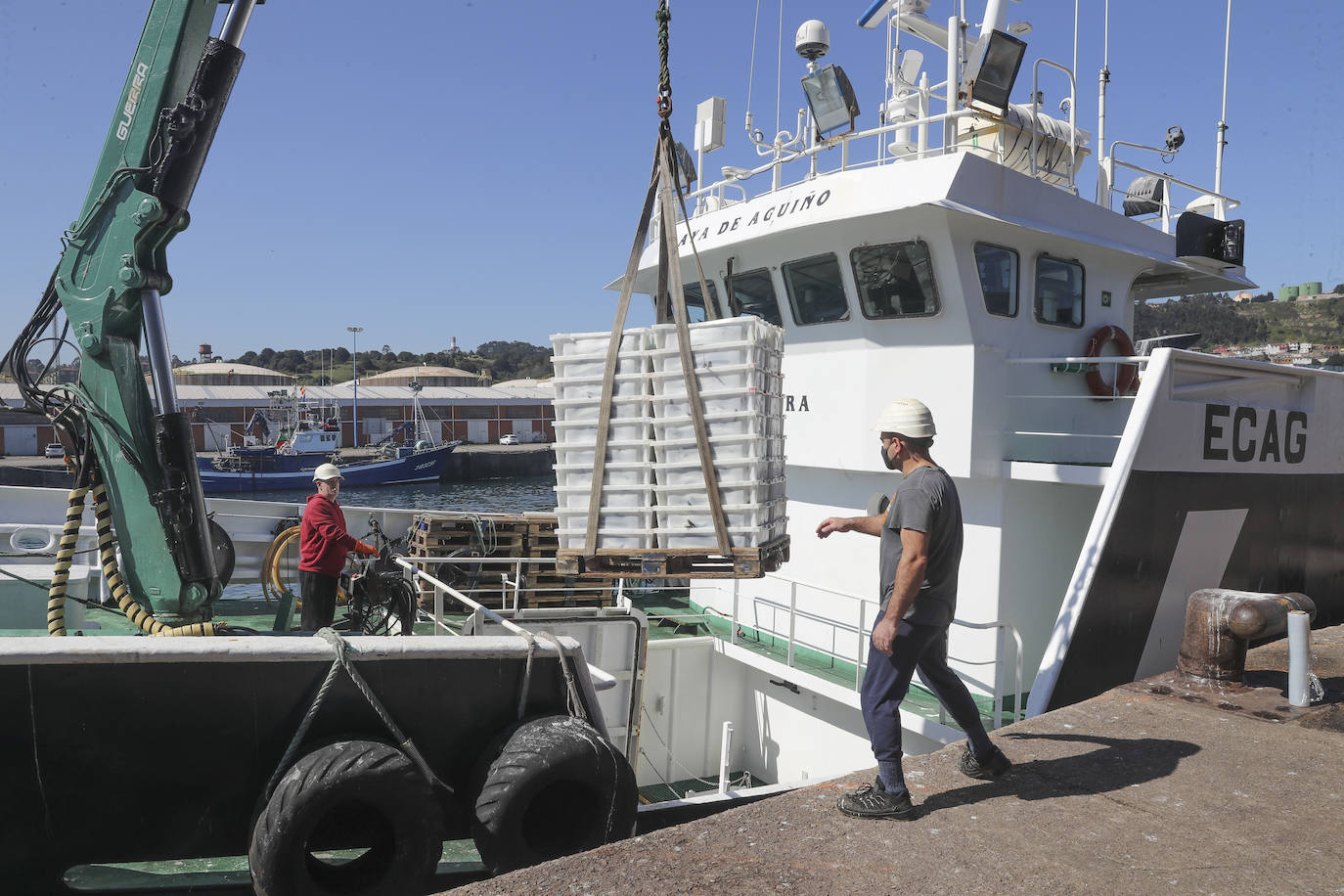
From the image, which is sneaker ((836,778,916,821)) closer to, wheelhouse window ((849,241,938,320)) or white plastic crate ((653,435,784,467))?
white plastic crate ((653,435,784,467))

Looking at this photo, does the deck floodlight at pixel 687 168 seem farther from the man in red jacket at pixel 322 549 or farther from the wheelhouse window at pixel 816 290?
the man in red jacket at pixel 322 549

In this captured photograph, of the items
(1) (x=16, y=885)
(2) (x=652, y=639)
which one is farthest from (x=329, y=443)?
(1) (x=16, y=885)

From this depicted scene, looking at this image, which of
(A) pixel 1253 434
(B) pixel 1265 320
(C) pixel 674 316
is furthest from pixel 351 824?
(B) pixel 1265 320

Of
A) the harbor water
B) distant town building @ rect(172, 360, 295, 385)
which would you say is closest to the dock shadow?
the harbor water

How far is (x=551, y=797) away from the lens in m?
4.38

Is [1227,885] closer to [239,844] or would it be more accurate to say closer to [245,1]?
[239,844]

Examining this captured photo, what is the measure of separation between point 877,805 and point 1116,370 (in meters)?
6.40

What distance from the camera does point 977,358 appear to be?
24.6 feet

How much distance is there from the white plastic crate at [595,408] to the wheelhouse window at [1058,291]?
5037 millimetres

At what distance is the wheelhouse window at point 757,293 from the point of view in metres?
8.71

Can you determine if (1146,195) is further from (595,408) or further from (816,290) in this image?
(595,408)

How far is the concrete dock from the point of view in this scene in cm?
318

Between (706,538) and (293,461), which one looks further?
(293,461)

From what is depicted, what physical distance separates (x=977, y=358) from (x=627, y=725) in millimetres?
4253
